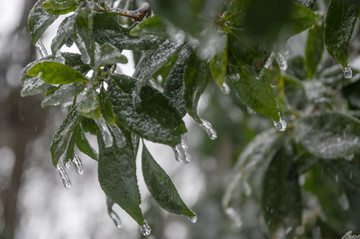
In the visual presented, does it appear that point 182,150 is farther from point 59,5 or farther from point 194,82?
point 59,5

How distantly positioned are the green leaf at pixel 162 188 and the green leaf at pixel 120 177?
0.05m

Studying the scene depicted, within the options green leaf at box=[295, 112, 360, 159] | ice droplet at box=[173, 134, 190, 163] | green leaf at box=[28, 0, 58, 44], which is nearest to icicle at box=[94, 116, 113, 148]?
ice droplet at box=[173, 134, 190, 163]

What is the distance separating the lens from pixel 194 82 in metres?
0.72

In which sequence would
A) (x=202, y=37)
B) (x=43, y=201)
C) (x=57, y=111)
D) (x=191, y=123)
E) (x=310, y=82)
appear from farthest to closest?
(x=43, y=201) → (x=191, y=123) → (x=57, y=111) → (x=310, y=82) → (x=202, y=37)

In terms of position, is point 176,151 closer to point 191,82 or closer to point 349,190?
point 191,82

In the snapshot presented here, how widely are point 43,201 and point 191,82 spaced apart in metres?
4.78

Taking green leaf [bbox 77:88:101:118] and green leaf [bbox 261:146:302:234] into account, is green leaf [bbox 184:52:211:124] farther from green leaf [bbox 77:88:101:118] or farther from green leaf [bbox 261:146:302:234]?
green leaf [bbox 261:146:302:234]

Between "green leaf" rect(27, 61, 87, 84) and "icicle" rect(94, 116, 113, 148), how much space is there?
0.36ft

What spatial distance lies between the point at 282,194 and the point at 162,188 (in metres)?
0.64

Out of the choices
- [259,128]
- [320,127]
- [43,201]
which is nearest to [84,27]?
[320,127]

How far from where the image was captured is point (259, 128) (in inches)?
98.7

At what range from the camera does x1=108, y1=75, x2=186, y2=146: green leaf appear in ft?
2.30

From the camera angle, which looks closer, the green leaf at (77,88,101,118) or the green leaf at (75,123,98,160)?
the green leaf at (77,88,101,118)

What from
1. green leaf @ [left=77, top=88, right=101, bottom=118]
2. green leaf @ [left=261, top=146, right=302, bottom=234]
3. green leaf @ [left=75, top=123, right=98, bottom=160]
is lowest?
green leaf @ [left=261, top=146, right=302, bottom=234]
